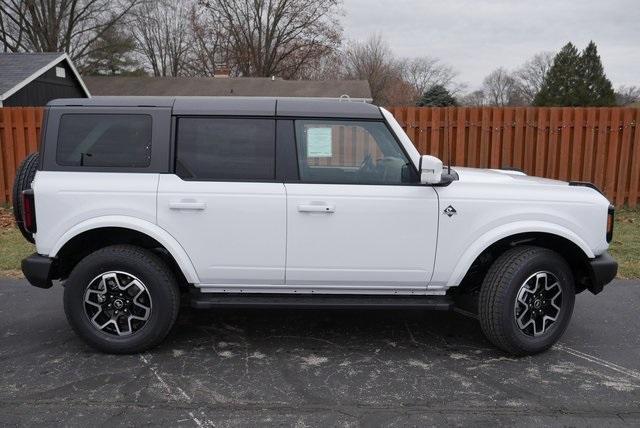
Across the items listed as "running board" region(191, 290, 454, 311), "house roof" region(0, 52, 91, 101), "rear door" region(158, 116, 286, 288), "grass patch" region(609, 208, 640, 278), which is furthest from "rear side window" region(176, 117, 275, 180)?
"house roof" region(0, 52, 91, 101)

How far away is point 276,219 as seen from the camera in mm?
3949

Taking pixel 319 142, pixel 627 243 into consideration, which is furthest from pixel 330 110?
pixel 627 243

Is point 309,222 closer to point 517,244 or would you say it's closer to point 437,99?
point 517,244

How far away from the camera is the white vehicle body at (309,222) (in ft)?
12.9

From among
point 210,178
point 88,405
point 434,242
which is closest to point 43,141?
point 210,178

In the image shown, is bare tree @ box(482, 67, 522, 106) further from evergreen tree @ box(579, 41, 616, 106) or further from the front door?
the front door

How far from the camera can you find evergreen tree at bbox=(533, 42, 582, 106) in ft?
158

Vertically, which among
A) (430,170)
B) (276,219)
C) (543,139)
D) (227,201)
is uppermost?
(543,139)

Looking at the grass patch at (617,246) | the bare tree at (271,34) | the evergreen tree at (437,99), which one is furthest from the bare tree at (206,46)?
the grass patch at (617,246)

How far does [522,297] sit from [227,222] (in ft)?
7.30

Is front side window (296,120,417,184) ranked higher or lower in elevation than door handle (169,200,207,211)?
higher


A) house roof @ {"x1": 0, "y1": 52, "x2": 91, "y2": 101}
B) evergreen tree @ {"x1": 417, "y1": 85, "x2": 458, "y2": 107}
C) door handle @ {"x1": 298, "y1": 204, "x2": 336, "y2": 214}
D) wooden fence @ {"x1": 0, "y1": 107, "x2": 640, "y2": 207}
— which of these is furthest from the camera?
evergreen tree @ {"x1": 417, "y1": 85, "x2": 458, "y2": 107}

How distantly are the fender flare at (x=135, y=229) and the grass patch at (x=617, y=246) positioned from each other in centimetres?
303

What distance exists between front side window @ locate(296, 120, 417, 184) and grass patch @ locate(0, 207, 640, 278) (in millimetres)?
3933
